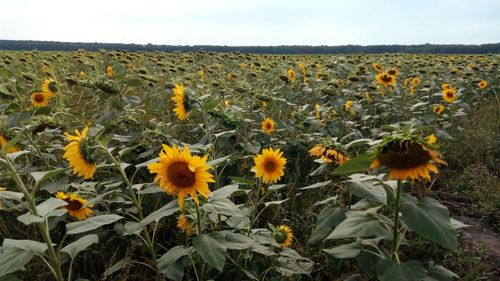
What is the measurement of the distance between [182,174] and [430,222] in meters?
0.77

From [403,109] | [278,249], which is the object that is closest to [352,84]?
[403,109]

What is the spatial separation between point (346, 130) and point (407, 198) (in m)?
2.44

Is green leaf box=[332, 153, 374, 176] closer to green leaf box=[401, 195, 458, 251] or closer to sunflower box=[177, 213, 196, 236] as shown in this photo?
green leaf box=[401, 195, 458, 251]

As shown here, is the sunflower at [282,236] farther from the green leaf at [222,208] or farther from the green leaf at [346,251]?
the green leaf at [222,208]

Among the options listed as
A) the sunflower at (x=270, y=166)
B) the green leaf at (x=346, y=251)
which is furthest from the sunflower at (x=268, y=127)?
the green leaf at (x=346, y=251)

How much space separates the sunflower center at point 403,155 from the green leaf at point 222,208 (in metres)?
0.48

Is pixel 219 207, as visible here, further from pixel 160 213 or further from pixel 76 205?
pixel 76 205

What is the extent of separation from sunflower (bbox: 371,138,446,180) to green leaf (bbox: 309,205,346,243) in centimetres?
38

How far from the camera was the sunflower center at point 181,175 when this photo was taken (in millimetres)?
1420

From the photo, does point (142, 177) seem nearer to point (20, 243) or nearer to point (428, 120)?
point (20, 243)

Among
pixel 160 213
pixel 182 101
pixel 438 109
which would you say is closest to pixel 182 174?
pixel 160 213

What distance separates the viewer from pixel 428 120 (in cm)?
387

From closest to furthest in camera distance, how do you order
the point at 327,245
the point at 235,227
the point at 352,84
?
the point at 235,227, the point at 327,245, the point at 352,84

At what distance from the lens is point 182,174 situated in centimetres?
142
